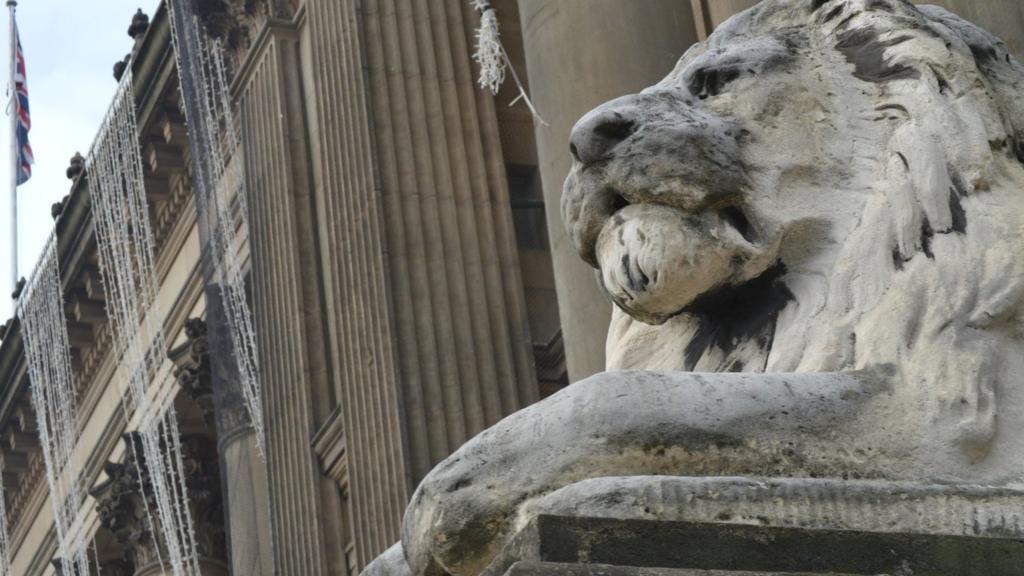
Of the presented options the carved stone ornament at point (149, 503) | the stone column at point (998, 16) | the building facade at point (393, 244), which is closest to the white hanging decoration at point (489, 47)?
the building facade at point (393, 244)

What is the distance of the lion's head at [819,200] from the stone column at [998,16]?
3016 mm

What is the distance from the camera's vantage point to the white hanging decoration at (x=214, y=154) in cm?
2225

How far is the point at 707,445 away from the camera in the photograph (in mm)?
3604

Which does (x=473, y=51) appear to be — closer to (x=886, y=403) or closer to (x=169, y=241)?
(x=169, y=241)

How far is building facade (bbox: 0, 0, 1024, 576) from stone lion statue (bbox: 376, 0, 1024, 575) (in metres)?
6.61

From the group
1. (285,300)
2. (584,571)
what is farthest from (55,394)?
(584,571)

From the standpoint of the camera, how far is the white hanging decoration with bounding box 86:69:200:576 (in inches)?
1077

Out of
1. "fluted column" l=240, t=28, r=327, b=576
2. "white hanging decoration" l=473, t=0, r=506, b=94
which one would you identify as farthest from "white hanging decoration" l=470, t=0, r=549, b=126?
"fluted column" l=240, t=28, r=327, b=576

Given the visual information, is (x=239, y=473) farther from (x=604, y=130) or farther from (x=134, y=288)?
(x=604, y=130)

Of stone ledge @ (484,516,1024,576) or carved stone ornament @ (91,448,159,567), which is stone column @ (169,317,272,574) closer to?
carved stone ornament @ (91,448,159,567)

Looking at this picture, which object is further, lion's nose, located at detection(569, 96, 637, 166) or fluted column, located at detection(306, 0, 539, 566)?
fluted column, located at detection(306, 0, 539, 566)

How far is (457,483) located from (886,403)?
622mm

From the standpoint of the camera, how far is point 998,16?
7.44 m

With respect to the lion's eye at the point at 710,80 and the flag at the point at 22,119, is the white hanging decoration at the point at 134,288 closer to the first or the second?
the flag at the point at 22,119
